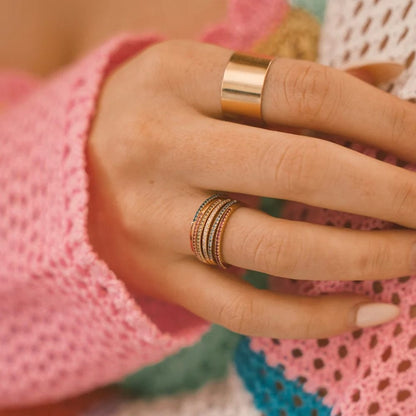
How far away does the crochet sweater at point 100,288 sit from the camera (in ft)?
1.69

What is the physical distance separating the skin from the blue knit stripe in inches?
3.1

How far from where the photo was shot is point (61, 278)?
0.61m

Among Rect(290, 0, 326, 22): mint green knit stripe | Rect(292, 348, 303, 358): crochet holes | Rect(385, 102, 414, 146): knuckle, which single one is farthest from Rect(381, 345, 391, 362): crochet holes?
Rect(290, 0, 326, 22): mint green knit stripe

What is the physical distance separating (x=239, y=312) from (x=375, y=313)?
0.14 m

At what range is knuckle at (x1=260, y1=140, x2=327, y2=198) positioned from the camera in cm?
48

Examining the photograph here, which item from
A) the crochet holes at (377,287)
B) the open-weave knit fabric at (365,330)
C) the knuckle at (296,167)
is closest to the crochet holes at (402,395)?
the open-weave knit fabric at (365,330)

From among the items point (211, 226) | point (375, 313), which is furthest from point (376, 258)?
point (211, 226)

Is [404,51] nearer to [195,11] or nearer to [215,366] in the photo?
[195,11]

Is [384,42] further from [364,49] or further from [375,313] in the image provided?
[375,313]

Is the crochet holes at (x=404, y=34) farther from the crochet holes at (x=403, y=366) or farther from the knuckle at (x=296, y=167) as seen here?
the crochet holes at (x=403, y=366)

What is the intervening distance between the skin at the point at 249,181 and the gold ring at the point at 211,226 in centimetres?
1

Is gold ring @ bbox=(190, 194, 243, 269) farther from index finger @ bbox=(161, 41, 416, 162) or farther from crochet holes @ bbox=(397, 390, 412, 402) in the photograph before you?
crochet holes @ bbox=(397, 390, 412, 402)

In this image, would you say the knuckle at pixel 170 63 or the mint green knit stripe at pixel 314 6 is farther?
the mint green knit stripe at pixel 314 6

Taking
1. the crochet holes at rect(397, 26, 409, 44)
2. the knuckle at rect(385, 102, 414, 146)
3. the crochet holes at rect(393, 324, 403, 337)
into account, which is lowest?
the crochet holes at rect(393, 324, 403, 337)
